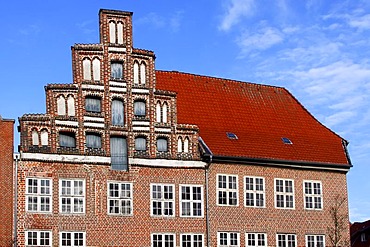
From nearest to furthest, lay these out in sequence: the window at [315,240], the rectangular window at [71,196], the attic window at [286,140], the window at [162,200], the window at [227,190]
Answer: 1. the rectangular window at [71,196]
2. the window at [162,200]
3. the window at [227,190]
4. the window at [315,240]
5. the attic window at [286,140]

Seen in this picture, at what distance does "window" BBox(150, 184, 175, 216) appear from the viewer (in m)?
36.7

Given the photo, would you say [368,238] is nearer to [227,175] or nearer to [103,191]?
[227,175]

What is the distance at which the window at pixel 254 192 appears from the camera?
128 ft

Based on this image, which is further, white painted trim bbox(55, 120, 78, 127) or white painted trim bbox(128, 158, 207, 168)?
white painted trim bbox(128, 158, 207, 168)

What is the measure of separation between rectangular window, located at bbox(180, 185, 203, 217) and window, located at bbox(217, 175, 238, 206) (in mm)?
1076

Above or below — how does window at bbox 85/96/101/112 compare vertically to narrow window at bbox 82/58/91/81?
below

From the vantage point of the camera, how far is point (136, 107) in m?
37.6

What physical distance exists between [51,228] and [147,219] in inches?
190

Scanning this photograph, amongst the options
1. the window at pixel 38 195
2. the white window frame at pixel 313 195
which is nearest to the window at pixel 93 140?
the window at pixel 38 195

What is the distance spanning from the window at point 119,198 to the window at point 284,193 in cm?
853

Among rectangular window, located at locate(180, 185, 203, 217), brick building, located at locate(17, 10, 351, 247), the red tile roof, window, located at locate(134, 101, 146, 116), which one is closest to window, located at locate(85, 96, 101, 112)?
brick building, located at locate(17, 10, 351, 247)

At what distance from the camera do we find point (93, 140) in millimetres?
36281

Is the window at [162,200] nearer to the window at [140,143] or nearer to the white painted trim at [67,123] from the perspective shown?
the window at [140,143]

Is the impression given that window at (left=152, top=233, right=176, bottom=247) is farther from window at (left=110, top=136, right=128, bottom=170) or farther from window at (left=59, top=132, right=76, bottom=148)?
window at (left=59, top=132, right=76, bottom=148)
